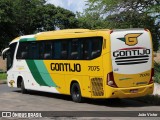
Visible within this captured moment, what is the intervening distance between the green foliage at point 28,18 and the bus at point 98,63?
34.0 metres

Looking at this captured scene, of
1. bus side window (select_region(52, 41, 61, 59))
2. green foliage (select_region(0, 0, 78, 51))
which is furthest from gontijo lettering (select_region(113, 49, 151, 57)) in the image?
green foliage (select_region(0, 0, 78, 51))

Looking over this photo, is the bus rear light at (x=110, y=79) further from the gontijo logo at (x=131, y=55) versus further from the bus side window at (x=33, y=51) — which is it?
the bus side window at (x=33, y=51)

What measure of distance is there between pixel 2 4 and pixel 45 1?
2532 cm

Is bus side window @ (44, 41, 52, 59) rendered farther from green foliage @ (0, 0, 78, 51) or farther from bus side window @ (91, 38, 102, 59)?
green foliage @ (0, 0, 78, 51)

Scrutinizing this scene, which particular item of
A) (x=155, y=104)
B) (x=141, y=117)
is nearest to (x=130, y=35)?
(x=155, y=104)

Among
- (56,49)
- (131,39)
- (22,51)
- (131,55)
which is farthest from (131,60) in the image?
(22,51)

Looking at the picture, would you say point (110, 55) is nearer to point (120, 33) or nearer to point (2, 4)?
point (120, 33)

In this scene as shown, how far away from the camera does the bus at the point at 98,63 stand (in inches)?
694

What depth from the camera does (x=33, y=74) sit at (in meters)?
23.0

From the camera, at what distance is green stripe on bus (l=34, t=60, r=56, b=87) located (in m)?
21.6

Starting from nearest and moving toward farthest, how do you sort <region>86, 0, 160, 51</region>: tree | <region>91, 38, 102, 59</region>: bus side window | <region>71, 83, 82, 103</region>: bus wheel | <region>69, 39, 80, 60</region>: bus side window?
<region>91, 38, 102, 59</region>: bus side window < <region>69, 39, 80, 60</region>: bus side window < <region>71, 83, 82, 103</region>: bus wheel < <region>86, 0, 160, 51</region>: tree

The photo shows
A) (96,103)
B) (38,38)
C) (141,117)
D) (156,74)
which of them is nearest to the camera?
(141,117)

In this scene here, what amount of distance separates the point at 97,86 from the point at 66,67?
2.51 meters

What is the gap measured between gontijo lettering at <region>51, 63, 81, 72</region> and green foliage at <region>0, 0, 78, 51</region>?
34.1 meters
